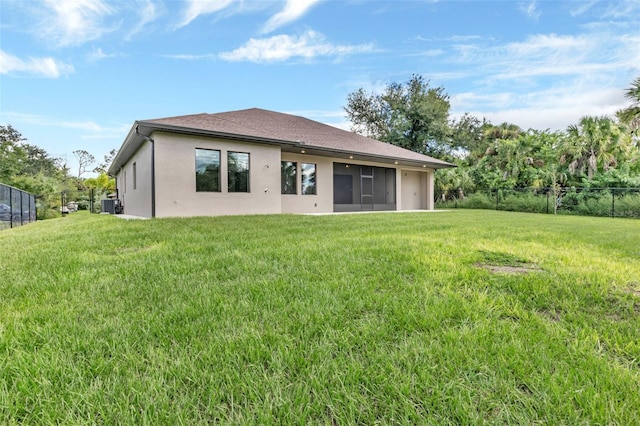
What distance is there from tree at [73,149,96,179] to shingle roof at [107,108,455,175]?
115 feet

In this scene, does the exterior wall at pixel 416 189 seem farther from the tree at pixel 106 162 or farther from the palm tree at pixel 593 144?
the tree at pixel 106 162

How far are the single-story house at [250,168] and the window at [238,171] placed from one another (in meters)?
0.03

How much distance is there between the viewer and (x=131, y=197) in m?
13.3

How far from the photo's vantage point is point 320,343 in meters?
1.66

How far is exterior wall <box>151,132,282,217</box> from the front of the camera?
927 cm

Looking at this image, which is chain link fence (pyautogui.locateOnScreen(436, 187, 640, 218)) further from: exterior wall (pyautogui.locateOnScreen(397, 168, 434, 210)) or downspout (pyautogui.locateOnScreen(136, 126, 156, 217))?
downspout (pyautogui.locateOnScreen(136, 126, 156, 217))

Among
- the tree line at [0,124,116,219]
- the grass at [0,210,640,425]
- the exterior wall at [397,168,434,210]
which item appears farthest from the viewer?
the tree line at [0,124,116,219]

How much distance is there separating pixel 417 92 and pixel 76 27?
23.3 meters

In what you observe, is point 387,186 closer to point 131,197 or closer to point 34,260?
point 131,197

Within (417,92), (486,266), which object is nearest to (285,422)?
(486,266)

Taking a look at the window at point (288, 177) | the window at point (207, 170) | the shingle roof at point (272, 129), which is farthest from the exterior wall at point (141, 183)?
the window at point (288, 177)

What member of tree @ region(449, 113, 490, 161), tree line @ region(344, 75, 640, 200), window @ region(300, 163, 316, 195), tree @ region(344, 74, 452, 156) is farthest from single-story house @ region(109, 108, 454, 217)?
tree @ region(449, 113, 490, 161)

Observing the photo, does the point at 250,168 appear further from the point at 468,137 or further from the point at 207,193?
the point at 468,137

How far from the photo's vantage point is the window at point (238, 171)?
1046cm
